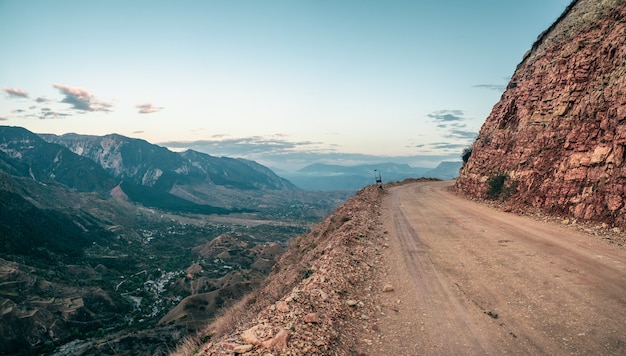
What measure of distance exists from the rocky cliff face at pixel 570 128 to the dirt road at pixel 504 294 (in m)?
3.07

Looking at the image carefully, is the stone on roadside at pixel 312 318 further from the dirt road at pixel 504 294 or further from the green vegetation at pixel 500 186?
the green vegetation at pixel 500 186

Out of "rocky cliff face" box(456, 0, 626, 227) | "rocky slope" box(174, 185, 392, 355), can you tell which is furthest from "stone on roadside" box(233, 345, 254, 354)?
"rocky cliff face" box(456, 0, 626, 227)

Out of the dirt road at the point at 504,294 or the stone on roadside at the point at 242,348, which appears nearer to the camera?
the stone on roadside at the point at 242,348

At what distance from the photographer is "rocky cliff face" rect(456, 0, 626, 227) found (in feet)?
51.1

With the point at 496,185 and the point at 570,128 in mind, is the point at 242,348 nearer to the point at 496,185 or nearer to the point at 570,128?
the point at 570,128

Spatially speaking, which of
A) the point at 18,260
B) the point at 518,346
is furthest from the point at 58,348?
the point at 518,346

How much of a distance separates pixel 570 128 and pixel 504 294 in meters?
16.0

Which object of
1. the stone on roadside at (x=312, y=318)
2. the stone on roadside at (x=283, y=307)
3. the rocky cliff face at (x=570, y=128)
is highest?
the rocky cliff face at (x=570, y=128)

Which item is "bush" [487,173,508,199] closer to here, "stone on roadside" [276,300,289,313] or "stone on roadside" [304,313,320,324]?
"stone on roadside" [276,300,289,313]

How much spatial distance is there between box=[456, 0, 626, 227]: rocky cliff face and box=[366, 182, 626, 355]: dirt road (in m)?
3.07

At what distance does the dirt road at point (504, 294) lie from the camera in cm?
627

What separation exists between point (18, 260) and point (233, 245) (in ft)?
237

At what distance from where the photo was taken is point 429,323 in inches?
285


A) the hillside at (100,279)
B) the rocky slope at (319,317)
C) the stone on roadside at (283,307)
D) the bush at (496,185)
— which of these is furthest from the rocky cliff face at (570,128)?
the hillside at (100,279)
